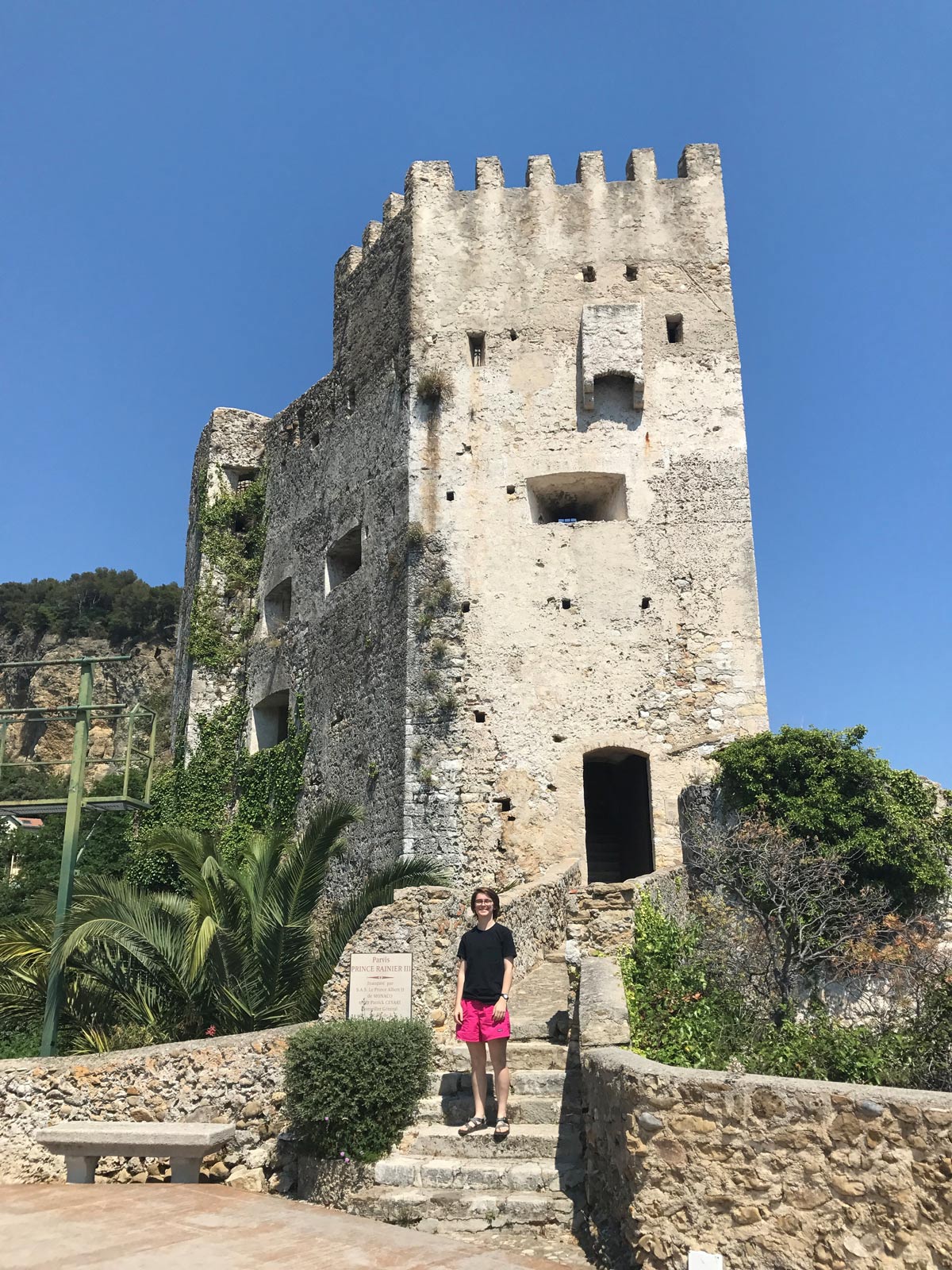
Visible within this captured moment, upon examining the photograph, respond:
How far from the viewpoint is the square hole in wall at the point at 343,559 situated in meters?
16.3

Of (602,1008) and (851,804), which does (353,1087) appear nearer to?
(602,1008)

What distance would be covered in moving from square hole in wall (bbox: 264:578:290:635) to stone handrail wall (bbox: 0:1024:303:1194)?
37.3ft

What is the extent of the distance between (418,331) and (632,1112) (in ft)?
41.5

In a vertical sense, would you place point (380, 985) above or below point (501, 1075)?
above

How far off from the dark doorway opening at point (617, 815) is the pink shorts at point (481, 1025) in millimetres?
7224

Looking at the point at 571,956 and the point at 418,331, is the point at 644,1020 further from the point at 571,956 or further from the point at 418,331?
the point at 418,331

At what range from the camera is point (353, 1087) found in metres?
6.23

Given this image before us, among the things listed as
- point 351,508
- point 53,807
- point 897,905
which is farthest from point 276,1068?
point 351,508

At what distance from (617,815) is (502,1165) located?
993 centimetres

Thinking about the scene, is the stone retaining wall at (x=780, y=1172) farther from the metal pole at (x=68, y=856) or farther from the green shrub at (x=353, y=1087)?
the metal pole at (x=68, y=856)

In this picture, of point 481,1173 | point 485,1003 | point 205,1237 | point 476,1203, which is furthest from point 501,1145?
point 205,1237

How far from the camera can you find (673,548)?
14.0 m

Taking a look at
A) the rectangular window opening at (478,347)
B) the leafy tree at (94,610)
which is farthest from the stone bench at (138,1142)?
the leafy tree at (94,610)

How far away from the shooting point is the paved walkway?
4.59 metres
